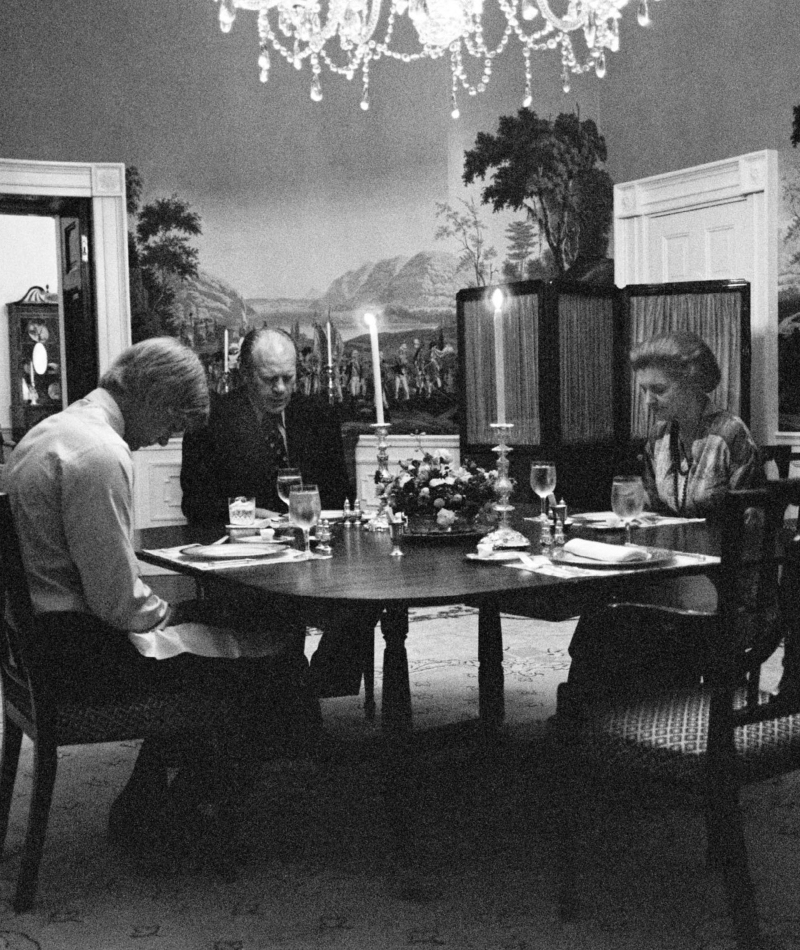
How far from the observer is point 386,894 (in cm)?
279

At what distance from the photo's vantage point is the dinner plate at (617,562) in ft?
9.59

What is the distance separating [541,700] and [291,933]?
7.31 ft

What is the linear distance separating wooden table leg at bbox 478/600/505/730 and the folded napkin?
510mm

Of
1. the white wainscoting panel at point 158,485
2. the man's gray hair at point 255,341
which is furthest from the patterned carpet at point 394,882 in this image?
the white wainscoting panel at point 158,485

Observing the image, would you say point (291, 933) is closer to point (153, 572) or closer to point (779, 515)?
point (779, 515)

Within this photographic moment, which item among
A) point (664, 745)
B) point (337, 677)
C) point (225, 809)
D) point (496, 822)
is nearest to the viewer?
point (664, 745)

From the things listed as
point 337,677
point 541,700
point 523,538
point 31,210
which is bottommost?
point 541,700

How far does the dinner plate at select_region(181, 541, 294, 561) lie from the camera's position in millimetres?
3262

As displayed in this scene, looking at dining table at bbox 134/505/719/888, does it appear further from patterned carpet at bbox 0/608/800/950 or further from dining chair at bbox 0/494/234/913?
dining chair at bbox 0/494/234/913

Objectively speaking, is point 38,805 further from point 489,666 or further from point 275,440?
point 275,440

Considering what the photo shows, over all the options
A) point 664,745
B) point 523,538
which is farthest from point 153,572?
point 664,745

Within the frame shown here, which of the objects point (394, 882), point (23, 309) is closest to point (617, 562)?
point (394, 882)

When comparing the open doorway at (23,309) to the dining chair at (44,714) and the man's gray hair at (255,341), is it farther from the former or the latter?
the dining chair at (44,714)

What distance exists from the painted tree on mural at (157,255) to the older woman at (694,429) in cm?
436
